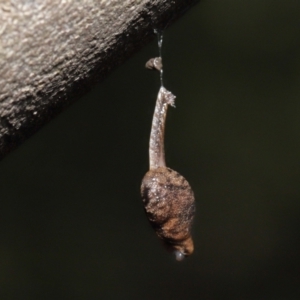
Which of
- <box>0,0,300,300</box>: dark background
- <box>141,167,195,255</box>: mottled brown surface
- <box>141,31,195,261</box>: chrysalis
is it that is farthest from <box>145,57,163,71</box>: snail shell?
<box>0,0,300,300</box>: dark background

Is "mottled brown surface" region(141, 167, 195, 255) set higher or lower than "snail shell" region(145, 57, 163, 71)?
lower

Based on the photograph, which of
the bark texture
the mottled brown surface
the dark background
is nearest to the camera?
the bark texture

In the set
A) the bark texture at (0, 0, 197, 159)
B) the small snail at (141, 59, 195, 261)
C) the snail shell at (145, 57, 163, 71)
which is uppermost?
the snail shell at (145, 57, 163, 71)

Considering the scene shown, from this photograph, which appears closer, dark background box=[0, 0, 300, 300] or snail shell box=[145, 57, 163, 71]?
snail shell box=[145, 57, 163, 71]

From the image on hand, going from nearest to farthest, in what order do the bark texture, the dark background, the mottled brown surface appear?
the bark texture < the mottled brown surface < the dark background

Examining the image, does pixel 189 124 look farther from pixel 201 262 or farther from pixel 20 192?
pixel 20 192

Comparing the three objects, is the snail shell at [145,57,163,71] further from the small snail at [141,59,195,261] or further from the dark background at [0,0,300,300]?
the dark background at [0,0,300,300]

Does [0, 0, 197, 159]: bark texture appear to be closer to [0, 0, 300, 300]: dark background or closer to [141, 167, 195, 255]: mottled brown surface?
[141, 167, 195, 255]: mottled brown surface

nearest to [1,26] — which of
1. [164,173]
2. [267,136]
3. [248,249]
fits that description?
[164,173]
